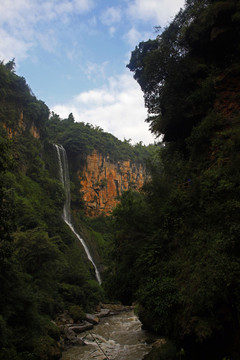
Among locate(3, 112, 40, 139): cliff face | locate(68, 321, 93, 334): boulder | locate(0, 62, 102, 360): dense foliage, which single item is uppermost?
locate(3, 112, 40, 139): cliff face

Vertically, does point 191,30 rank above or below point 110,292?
above

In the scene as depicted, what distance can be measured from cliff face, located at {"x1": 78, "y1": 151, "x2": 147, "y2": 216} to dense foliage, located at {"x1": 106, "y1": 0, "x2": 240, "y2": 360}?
35.8 m

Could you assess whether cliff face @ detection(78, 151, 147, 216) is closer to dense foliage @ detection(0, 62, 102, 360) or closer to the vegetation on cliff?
the vegetation on cliff

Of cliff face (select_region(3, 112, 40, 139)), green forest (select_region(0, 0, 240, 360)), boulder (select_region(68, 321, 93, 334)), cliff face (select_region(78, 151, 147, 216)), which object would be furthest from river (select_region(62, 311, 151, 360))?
cliff face (select_region(78, 151, 147, 216))

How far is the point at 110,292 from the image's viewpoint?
10.3 meters

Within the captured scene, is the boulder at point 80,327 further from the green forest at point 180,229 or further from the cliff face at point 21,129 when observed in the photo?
the cliff face at point 21,129

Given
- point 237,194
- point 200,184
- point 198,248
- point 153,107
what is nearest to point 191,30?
point 153,107

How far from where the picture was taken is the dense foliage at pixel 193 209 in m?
5.57

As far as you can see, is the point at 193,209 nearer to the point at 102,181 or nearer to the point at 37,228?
→ the point at 37,228

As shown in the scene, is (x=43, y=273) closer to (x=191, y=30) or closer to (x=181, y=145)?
(x=181, y=145)

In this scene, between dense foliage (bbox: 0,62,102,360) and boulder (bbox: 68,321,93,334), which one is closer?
dense foliage (bbox: 0,62,102,360)

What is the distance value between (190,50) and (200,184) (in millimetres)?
7987

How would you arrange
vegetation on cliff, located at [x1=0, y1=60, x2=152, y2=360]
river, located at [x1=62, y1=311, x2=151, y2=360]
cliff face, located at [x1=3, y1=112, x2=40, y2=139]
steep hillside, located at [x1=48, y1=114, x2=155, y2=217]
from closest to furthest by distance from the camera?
vegetation on cliff, located at [x1=0, y1=60, x2=152, y2=360], river, located at [x1=62, y1=311, x2=151, y2=360], cliff face, located at [x1=3, y1=112, x2=40, y2=139], steep hillside, located at [x1=48, y1=114, x2=155, y2=217]

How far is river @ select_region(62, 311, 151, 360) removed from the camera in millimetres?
11493
